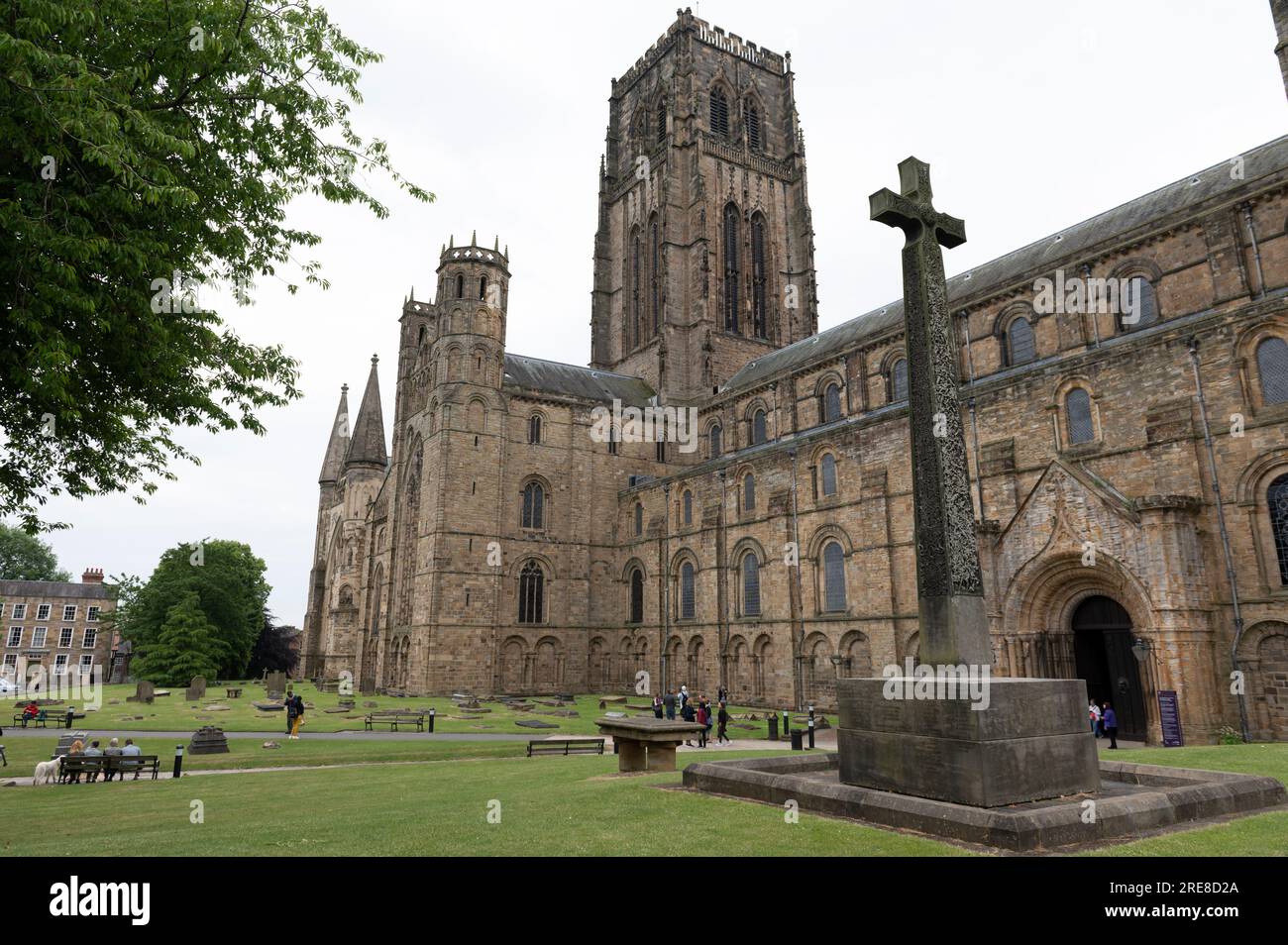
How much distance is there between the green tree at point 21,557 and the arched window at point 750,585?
82685mm

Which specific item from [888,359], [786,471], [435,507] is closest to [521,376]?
[435,507]

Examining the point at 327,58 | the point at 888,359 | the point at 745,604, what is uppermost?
the point at 888,359

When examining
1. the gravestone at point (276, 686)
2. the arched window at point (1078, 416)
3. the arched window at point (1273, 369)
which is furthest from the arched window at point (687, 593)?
the arched window at point (1273, 369)

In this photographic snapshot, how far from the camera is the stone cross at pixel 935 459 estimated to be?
29.4 feet

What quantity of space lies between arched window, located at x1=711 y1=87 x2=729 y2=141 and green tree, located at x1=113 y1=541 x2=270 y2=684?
5025 cm

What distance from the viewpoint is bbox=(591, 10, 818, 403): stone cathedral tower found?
55.1 metres

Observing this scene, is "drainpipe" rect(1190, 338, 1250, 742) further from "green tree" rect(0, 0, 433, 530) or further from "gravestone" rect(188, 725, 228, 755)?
"gravestone" rect(188, 725, 228, 755)

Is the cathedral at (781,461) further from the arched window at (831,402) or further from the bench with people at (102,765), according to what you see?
the bench with people at (102,765)

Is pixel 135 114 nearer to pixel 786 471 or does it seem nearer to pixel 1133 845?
pixel 1133 845

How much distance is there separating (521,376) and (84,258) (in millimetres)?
41854

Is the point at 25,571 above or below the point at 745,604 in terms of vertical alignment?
above

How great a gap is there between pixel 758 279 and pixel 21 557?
84386 mm

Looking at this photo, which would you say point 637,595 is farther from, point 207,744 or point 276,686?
point 207,744

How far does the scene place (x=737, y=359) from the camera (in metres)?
55.2
